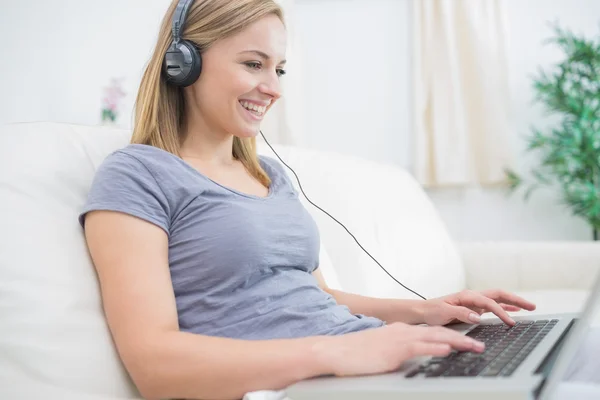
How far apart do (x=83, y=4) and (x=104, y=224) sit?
2182 mm

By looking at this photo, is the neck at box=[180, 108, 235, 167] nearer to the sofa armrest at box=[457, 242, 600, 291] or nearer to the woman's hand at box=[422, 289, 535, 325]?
the woman's hand at box=[422, 289, 535, 325]

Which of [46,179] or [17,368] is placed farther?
[46,179]

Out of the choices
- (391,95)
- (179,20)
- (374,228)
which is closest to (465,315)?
(179,20)

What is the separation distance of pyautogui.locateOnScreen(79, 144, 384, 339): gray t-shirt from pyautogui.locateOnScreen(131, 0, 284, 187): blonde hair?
98 mm

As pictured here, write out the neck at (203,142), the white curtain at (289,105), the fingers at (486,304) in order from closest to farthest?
the fingers at (486,304) → the neck at (203,142) → the white curtain at (289,105)

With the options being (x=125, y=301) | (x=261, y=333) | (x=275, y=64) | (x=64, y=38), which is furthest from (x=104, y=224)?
(x=64, y=38)

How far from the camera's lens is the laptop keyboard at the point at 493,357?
0.71 meters

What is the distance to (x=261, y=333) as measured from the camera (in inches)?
38.4

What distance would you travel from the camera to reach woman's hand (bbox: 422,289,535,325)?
3.68 feet

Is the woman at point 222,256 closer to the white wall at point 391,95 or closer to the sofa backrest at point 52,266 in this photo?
the sofa backrest at point 52,266

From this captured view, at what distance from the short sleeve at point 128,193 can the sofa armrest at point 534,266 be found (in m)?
1.64

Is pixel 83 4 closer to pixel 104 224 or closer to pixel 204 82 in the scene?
pixel 204 82

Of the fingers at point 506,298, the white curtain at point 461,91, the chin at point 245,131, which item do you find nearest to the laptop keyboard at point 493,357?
the fingers at point 506,298

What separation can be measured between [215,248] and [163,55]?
392 mm
